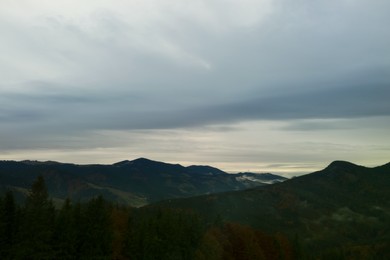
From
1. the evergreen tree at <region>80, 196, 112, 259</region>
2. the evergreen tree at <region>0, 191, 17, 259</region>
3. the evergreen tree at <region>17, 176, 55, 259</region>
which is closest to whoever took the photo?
the evergreen tree at <region>17, 176, 55, 259</region>

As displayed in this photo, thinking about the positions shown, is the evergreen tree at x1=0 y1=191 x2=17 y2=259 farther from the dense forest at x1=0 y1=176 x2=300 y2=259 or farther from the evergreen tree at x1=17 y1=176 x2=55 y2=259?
the evergreen tree at x1=17 y1=176 x2=55 y2=259

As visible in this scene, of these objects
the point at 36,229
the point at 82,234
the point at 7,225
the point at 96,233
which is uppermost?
the point at 7,225

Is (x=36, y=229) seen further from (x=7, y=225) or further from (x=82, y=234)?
(x=82, y=234)

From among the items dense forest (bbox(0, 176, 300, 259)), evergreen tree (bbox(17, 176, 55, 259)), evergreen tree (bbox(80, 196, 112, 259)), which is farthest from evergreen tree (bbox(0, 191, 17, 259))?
evergreen tree (bbox(80, 196, 112, 259))

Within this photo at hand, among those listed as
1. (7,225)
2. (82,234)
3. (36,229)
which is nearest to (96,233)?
(82,234)

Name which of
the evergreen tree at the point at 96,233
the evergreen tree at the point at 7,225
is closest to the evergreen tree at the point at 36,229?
the evergreen tree at the point at 7,225

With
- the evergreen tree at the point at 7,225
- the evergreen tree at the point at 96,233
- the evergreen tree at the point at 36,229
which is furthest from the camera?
the evergreen tree at the point at 96,233

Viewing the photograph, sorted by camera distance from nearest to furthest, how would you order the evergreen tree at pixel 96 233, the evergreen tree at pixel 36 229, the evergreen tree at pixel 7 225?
the evergreen tree at pixel 36 229 → the evergreen tree at pixel 7 225 → the evergreen tree at pixel 96 233

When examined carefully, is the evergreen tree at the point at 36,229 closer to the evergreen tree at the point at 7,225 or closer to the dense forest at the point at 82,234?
the dense forest at the point at 82,234

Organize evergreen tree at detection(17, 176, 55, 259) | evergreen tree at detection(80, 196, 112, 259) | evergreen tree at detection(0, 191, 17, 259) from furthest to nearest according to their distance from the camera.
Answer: evergreen tree at detection(80, 196, 112, 259)
evergreen tree at detection(0, 191, 17, 259)
evergreen tree at detection(17, 176, 55, 259)

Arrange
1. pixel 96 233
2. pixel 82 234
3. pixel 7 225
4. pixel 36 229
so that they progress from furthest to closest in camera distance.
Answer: pixel 96 233
pixel 82 234
pixel 7 225
pixel 36 229

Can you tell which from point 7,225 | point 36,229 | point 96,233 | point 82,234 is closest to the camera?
point 36,229

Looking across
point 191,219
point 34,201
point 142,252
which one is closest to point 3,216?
point 34,201

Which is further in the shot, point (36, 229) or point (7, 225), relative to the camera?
point (7, 225)
